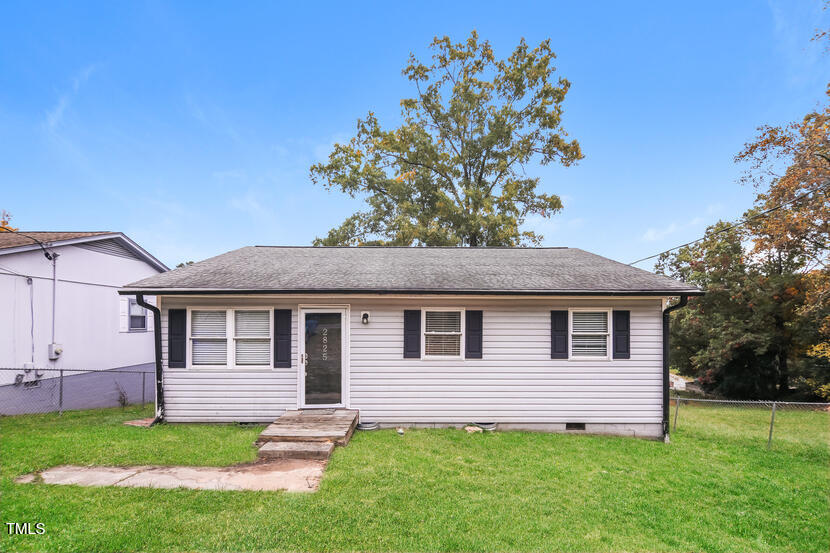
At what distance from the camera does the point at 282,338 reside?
22.6 feet

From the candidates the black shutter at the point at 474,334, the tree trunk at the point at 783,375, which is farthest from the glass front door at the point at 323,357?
the tree trunk at the point at 783,375

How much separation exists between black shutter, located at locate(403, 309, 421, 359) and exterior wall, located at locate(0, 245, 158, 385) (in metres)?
A: 8.78

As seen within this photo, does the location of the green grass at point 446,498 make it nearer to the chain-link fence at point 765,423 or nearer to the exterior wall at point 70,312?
the chain-link fence at point 765,423

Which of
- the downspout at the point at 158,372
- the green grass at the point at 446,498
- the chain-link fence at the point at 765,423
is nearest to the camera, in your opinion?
the green grass at the point at 446,498

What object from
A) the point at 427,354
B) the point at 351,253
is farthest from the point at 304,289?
the point at 351,253

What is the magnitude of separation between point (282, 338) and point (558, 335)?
525 cm

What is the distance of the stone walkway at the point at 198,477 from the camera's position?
432 centimetres

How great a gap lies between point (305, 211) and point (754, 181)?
19.0 m

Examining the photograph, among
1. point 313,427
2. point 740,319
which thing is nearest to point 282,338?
point 313,427

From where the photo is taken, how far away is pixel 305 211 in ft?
64.5

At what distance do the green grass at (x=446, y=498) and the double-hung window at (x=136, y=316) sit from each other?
5716mm

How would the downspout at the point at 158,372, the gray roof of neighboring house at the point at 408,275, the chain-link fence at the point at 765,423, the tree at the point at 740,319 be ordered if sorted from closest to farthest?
1. the gray roof of neighboring house at the point at 408,275
2. the downspout at the point at 158,372
3. the chain-link fence at the point at 765,423
4. the tree at the point at 740,319

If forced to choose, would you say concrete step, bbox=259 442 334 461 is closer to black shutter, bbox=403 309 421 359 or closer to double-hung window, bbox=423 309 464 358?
black shutter, bbox=403 309 421 359

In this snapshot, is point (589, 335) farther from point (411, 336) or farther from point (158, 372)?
point (158, 372)
